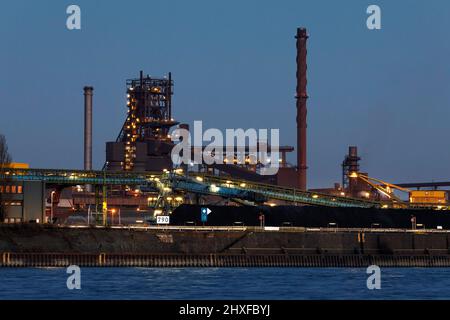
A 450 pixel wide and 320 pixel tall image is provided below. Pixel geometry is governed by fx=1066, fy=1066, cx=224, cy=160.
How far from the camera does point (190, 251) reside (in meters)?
127

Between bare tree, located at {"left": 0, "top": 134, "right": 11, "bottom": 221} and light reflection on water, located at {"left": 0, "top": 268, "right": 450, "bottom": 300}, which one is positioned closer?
light reflection on water, located at {"left": 0, "top": 268, "right": 450, "bottom": 300}

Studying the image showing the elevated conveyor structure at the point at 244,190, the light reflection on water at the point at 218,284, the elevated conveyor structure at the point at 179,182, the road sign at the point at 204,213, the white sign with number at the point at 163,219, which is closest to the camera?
the light reflection on water at the point at 218,284

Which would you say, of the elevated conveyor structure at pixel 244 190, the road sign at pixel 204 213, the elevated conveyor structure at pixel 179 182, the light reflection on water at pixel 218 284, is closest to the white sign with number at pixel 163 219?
the road sign at pixel 204 213

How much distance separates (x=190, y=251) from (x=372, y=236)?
2540 centimetres

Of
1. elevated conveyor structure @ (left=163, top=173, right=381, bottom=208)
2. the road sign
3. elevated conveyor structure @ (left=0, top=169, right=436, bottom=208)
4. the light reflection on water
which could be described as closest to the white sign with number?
the road sign

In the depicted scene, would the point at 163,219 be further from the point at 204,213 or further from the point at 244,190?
the point at 244,190

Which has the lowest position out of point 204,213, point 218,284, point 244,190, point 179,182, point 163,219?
point 218,284

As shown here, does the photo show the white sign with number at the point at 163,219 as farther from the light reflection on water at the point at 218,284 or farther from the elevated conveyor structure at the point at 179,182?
the elevated conveyor structure at the point at 179,182

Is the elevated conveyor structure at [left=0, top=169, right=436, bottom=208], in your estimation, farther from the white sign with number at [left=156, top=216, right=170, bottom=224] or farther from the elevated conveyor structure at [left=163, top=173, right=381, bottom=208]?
the white sign with number at [left=156, top=216, right=170, bottom=224]

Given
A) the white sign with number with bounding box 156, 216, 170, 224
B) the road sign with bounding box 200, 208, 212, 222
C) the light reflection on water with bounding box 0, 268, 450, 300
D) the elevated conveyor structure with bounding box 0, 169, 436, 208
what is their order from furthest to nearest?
the elevated conveyor structure with bounding box 0, 169, 436, 208 → the road sign with bounding box 200, 208, 212, 222 → the white sign with number with bounding box 156, 216, 170, 224 → the light reflection on water with bounding box 0, 268, 450, 300

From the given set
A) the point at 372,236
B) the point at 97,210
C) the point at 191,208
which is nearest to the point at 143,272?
the point at 191,208

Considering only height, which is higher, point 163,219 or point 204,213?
point 204,213

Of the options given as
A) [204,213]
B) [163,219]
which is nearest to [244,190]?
[204,213]

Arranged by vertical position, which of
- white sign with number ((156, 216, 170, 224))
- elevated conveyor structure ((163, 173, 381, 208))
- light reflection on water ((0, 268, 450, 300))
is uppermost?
elevated conveyor structure ((163, 173, 381, 208))
